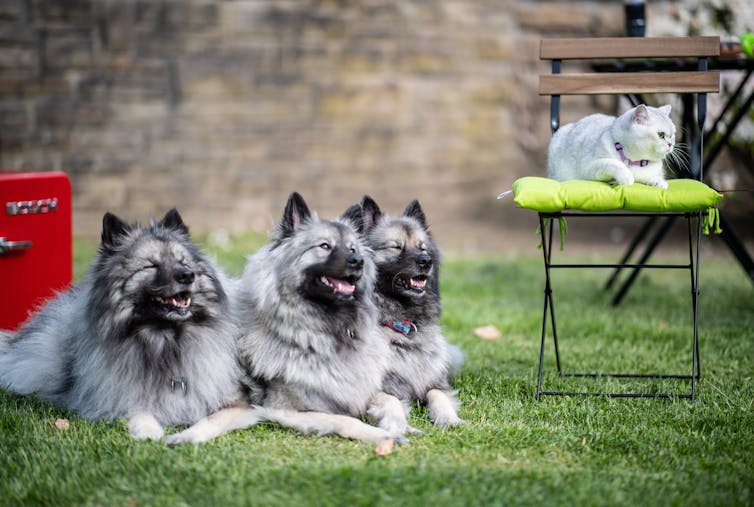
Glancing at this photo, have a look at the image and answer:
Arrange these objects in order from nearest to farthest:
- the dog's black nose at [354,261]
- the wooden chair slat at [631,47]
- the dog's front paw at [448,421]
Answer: the dog's black nose at [354,261] < the dog's front paw at [448,421] < the wooden chair slat at [631,47]

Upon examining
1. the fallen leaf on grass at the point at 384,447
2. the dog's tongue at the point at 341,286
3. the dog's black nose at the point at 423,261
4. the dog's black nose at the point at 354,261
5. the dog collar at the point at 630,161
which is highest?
the dog collar at the point at 630,161

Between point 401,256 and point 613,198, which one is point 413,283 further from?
point 613,198

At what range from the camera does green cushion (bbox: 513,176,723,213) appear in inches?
162

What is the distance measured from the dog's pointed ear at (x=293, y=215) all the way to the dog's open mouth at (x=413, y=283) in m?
0.59

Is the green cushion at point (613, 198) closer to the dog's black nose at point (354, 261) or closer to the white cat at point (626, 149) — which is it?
the white cat at point (626, 149)

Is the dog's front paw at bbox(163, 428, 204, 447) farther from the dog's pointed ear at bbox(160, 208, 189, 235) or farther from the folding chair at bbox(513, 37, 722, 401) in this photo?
the folding chair at bbox(513, 37, 722, 401)

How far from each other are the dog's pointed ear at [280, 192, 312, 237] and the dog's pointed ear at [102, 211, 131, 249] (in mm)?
738

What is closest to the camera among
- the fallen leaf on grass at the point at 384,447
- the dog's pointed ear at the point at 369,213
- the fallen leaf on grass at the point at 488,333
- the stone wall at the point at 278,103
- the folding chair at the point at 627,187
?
the fallen leaf on grass at the point at 384,447

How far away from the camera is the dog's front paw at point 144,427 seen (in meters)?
3.72

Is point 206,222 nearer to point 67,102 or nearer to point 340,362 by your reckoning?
point 67,102

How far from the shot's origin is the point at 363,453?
3.63m

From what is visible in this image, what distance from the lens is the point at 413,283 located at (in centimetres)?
429

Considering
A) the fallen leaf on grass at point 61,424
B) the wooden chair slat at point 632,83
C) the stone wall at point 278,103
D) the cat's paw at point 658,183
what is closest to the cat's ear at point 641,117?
the cat's paw at point 658,183

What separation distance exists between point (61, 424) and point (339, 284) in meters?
1.43
